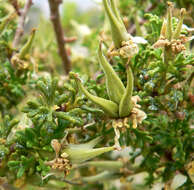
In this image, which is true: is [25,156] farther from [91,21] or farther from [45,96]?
[91,21]

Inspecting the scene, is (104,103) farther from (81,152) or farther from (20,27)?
(20,27)

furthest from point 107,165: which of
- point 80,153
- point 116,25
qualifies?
point 116,25

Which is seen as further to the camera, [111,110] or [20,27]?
[20,27]

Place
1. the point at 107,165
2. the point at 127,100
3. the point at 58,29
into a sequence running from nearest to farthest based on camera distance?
1. the point at 127,100
2. the point at 107,165
3. the point at 58,29

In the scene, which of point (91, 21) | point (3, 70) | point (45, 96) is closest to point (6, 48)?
point (3, 70)

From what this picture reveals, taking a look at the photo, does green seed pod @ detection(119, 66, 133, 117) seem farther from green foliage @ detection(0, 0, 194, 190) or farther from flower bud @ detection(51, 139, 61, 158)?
flower bud @ detection(51, 139, 61, 158)
